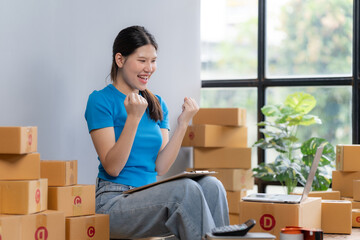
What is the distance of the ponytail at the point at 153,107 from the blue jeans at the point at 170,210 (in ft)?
1.34

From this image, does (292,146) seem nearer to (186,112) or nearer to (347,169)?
(347,169)

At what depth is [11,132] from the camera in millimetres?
1693

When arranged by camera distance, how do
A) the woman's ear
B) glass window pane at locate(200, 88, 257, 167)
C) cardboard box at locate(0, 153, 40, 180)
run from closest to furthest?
1. cardboard box at locate(0, 153, 40, 180)
2. the woman's ear
3. glass window pane at locate(200, 88, 257, 167)

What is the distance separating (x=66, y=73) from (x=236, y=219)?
5.44 feet

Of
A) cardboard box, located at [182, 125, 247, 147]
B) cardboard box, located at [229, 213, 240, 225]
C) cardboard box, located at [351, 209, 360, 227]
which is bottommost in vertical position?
cardboard box, located at [229, 213, 240, 225]

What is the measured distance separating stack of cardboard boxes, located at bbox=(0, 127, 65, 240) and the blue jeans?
31 cm

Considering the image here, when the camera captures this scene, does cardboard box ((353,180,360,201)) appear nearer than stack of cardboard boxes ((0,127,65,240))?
No

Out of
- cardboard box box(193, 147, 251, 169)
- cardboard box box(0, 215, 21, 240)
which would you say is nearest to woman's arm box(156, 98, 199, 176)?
cardboard box box(0, 215, 21, 240)

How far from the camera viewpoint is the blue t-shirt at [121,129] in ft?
7.17

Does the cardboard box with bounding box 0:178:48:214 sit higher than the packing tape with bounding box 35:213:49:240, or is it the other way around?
the cardboard box with bounding box 0:178:48:214

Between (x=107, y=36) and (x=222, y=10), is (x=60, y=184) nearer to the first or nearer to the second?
(x=107, y=36)

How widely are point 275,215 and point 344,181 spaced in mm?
1233

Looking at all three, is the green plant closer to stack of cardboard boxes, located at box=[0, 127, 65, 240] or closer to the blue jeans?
the blue jeans

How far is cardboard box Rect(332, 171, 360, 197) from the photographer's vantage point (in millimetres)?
3258
